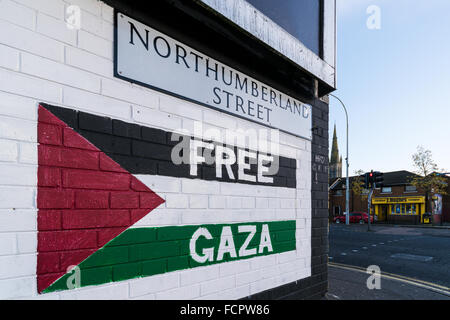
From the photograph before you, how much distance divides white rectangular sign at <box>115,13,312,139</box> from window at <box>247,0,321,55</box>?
0.92m

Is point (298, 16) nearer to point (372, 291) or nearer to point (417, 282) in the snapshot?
point (372, 291)

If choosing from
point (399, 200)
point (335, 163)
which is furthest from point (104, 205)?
point (335, 163)

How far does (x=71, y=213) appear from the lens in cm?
189

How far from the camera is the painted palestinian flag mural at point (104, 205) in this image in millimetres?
1816

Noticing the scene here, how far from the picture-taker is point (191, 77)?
8.82ft

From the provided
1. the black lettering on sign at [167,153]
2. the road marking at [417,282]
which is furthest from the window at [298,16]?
the road marking at [417,282]

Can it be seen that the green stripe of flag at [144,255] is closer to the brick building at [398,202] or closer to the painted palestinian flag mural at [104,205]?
Answer: the painted palestinian flag mural at [104,205]

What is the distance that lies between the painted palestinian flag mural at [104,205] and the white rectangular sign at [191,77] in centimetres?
48
